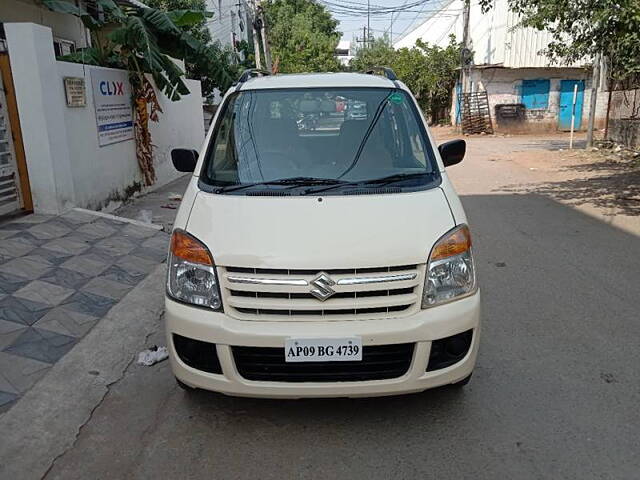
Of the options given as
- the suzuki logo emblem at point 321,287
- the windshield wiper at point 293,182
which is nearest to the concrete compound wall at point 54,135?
the windshield wiper at point 293,182

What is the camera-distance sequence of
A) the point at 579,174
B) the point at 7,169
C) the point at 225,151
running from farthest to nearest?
the point at 579,174 → the point at 7,169 → the point at 225,151

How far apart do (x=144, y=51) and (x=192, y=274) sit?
7.31m

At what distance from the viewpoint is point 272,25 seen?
51875mm

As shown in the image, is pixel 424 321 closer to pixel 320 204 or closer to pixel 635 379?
pixel 320 204

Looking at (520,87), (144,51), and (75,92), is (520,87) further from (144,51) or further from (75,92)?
(75,92)

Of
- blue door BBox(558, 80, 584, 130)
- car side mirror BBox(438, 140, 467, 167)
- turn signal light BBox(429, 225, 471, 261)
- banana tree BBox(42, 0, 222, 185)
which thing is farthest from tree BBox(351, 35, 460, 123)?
turn signal light BBox(429, 225, 471, 261)

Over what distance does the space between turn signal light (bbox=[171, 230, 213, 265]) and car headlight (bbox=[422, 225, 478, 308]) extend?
3.75 feet

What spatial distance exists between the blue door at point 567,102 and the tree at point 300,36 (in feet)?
53.5

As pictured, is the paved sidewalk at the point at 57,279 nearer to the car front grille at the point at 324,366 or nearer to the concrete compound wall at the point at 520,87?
the car front grille at the point at 324,366

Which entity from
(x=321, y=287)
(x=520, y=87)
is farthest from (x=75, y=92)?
(x=520, y=87)

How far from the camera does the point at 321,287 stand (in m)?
2.90

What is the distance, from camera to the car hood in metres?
2.94

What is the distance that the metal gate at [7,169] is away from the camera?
6.80 metres

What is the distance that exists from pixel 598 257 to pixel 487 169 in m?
8.58
